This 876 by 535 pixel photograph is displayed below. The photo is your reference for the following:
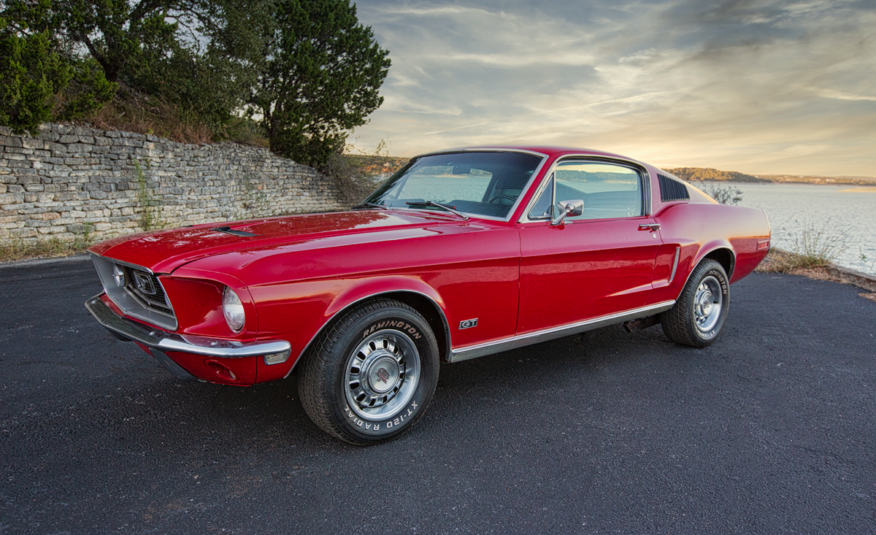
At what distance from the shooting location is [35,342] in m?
4.05

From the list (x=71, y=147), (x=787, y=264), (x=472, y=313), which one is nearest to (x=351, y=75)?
(x=71, y=147)

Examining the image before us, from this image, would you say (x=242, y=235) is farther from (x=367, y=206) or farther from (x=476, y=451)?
(x=476, y=451)

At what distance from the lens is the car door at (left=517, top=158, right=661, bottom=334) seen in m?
3.08

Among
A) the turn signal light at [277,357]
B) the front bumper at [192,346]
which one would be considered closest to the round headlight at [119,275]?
the front bumper at [192,346]

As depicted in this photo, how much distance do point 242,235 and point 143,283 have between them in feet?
1.82

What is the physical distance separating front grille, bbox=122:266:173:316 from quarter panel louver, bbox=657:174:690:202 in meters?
3.55

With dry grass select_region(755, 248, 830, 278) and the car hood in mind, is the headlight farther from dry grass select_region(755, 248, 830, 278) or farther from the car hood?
dry grass select_region(755, 248, 830, 278)

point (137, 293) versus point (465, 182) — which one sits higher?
point (465, 182)

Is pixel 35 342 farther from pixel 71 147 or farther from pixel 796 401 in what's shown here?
pixel 71 147

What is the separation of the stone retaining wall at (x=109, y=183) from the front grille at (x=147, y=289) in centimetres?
452

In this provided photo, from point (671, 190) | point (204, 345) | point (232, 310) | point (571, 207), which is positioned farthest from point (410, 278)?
point (671, 190)

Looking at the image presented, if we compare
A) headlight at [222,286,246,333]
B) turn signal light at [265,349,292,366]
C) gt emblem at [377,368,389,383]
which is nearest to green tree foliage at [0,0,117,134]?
headlight at [222,286,246,333]

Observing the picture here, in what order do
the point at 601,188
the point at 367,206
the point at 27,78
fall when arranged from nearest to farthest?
1. the point at 601,188
2. the point at 367,206
3. the point at 27,78

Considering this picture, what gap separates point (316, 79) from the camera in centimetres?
1830
